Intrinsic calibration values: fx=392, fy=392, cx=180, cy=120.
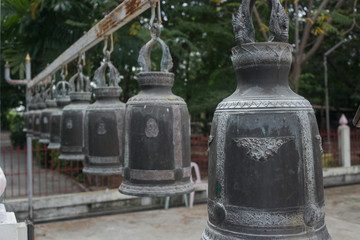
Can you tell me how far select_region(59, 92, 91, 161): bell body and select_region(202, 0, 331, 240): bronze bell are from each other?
2824 mm

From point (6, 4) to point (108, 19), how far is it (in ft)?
18.6

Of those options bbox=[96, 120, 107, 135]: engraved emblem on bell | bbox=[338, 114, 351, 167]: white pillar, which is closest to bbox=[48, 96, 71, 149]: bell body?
bbox=[96, 120, 107, 135]: engraved emblem on bell

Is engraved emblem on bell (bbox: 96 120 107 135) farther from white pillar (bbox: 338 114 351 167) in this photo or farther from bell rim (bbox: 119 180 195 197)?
white pillar (bbox: 338 114 351 167)

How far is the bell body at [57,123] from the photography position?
543 cm

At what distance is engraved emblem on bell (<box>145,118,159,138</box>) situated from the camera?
9.53 feet

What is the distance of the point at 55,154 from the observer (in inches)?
535

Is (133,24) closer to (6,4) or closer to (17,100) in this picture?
(6,4)

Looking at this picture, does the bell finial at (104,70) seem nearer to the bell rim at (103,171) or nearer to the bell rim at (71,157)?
the bell rim at (103,171)

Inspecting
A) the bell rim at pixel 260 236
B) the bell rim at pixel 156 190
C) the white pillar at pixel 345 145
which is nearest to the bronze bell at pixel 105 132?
the bell rim at pixel 156 190

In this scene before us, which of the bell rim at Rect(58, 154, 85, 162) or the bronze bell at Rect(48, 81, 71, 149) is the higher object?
the bronze bell at Rect(48, 81, 71, 149)

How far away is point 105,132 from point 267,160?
2235mm

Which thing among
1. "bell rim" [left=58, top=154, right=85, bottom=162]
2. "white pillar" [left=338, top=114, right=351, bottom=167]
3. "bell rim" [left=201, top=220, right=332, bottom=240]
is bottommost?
"white pillar" [left=338, top=114, right=351, bottom=167]

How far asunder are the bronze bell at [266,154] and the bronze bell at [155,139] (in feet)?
3.01

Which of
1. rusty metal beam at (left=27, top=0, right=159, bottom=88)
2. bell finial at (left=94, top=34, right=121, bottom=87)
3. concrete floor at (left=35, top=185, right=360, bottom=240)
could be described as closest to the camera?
rusty metal beam at (left=27, top=0, right=159, bottom=88)
